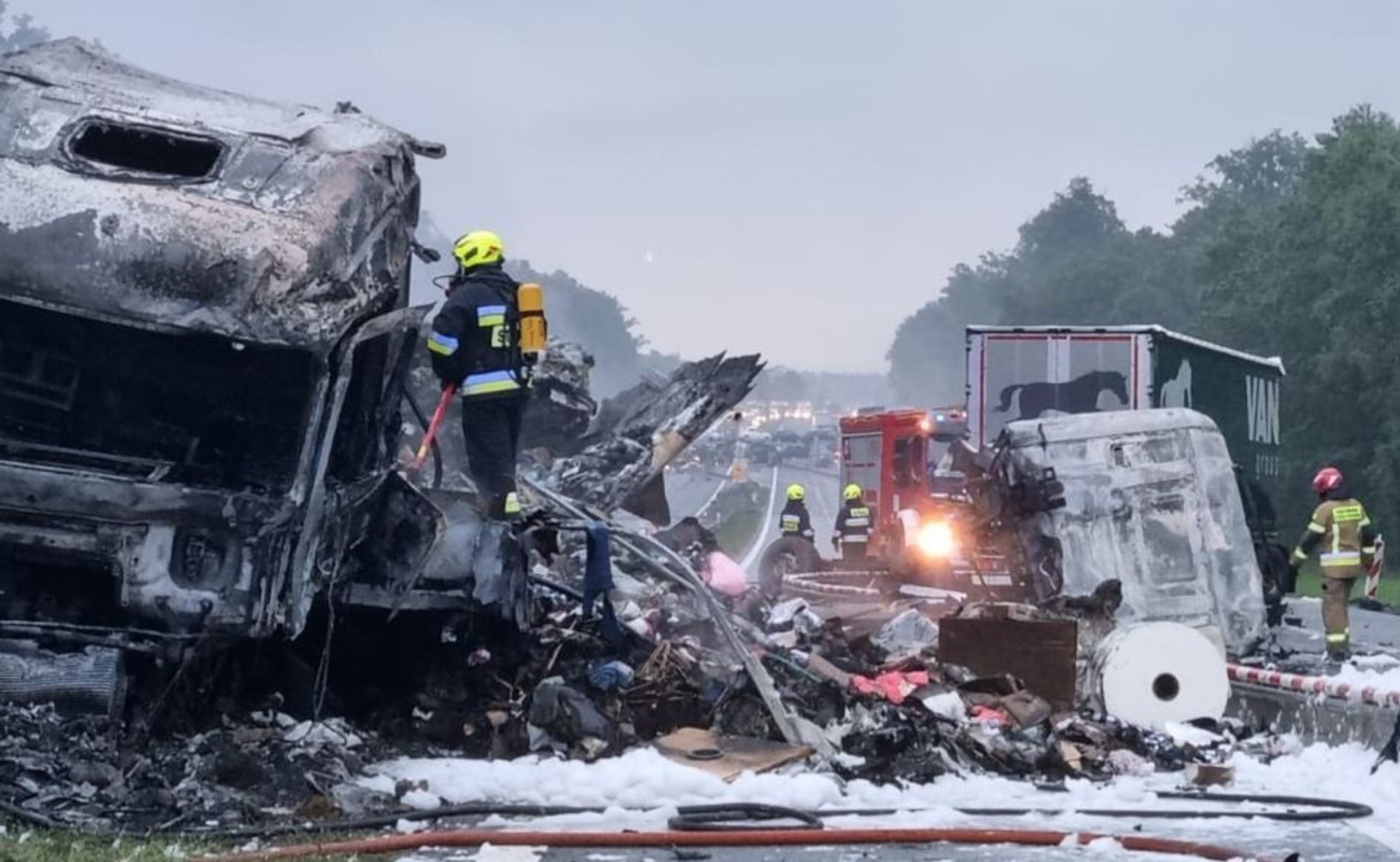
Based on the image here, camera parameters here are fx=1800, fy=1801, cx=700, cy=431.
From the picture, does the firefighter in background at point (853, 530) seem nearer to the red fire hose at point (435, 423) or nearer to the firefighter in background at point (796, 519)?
the firefighter in background at point (796, 519)

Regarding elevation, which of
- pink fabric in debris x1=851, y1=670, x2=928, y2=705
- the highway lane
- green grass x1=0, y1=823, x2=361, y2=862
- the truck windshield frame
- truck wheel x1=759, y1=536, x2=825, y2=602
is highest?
the highway lane

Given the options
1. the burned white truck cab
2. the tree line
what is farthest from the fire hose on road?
the tree line

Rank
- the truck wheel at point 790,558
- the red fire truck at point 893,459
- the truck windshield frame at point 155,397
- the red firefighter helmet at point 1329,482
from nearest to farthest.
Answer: the truck windshield frame at point 155,397 → the red firefighter helmet at point 1329,482 → the truck wheel at point 790,558 → the red fire truck at point 893,459

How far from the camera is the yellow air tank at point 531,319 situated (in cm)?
868

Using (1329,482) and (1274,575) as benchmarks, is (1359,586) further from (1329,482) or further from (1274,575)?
(1329,482)

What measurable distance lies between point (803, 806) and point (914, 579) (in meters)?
10.6

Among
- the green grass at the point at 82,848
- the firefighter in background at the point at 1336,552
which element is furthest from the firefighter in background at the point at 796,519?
the green grass at the point at 82,848

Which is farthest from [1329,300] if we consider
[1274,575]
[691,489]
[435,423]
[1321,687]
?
[435,423]

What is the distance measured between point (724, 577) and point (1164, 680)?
14.4ft

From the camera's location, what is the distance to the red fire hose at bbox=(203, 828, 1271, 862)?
6.05 metres

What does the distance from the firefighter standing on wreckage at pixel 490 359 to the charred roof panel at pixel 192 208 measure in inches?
34.1

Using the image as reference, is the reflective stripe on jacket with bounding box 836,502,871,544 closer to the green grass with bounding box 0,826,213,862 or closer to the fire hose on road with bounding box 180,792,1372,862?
the fire hose on road with bounding box 180,792,1372,862

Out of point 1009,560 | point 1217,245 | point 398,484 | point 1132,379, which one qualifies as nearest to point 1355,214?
point 1217,245

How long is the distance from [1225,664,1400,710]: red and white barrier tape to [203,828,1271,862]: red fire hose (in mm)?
2682
